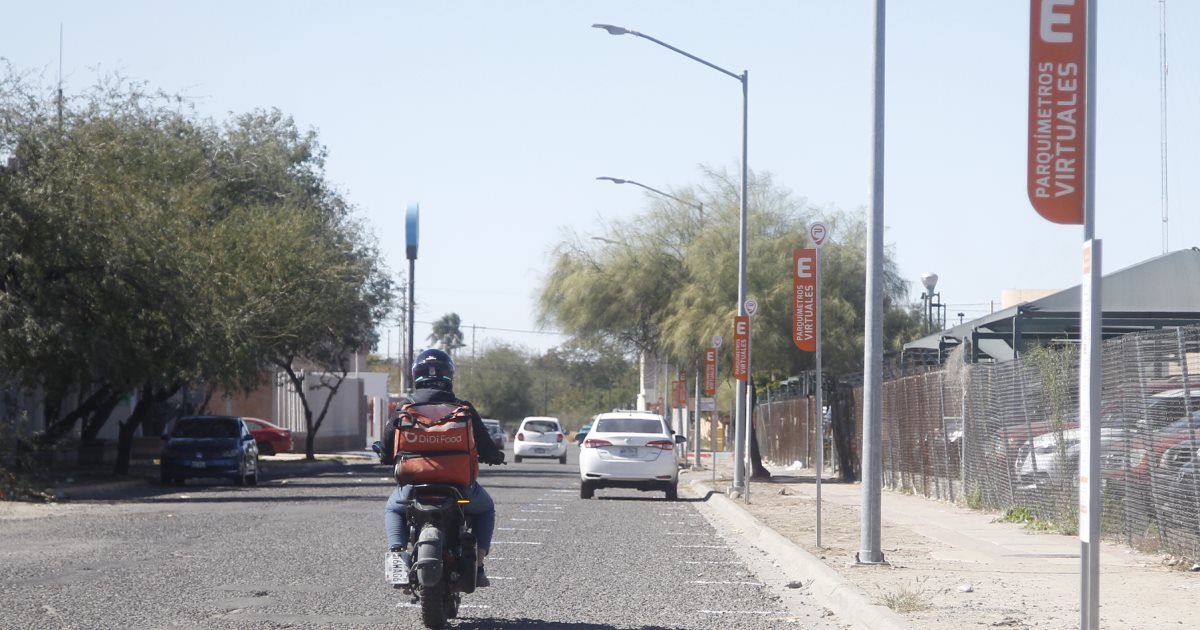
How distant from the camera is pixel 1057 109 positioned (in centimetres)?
784

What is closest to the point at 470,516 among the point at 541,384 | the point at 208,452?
the point at 208,452

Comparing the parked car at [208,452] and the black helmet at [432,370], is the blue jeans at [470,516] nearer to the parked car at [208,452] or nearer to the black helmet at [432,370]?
the black helmet at [432,370]

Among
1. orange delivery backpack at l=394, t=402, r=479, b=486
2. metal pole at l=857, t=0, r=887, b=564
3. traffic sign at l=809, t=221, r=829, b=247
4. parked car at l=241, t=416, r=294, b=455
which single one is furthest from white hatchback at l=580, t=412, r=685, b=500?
parked car at l=241, t=416, r=294, b=455

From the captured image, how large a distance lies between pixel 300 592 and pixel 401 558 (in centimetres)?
265

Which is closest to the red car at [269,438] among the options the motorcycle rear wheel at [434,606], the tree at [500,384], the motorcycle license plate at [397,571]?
the motorcycle rear wheel at [434,606]

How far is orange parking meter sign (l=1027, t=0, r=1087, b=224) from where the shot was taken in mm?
7750

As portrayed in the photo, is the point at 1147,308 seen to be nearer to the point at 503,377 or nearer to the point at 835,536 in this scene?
the point at 835,536

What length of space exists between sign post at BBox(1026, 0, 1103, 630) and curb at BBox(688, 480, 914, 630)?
2.10 metres

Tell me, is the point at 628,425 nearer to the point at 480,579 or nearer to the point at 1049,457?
the point at 1049,457

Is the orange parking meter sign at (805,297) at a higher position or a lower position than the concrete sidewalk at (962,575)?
higher

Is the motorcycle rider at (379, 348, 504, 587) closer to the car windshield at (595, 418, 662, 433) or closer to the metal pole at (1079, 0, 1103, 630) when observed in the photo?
the metal pole at (1079, 0, 1103, 630)

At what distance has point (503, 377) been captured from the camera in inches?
5133

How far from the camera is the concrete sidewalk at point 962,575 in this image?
9906 millimetres

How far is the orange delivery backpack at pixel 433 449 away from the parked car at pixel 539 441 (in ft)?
125
